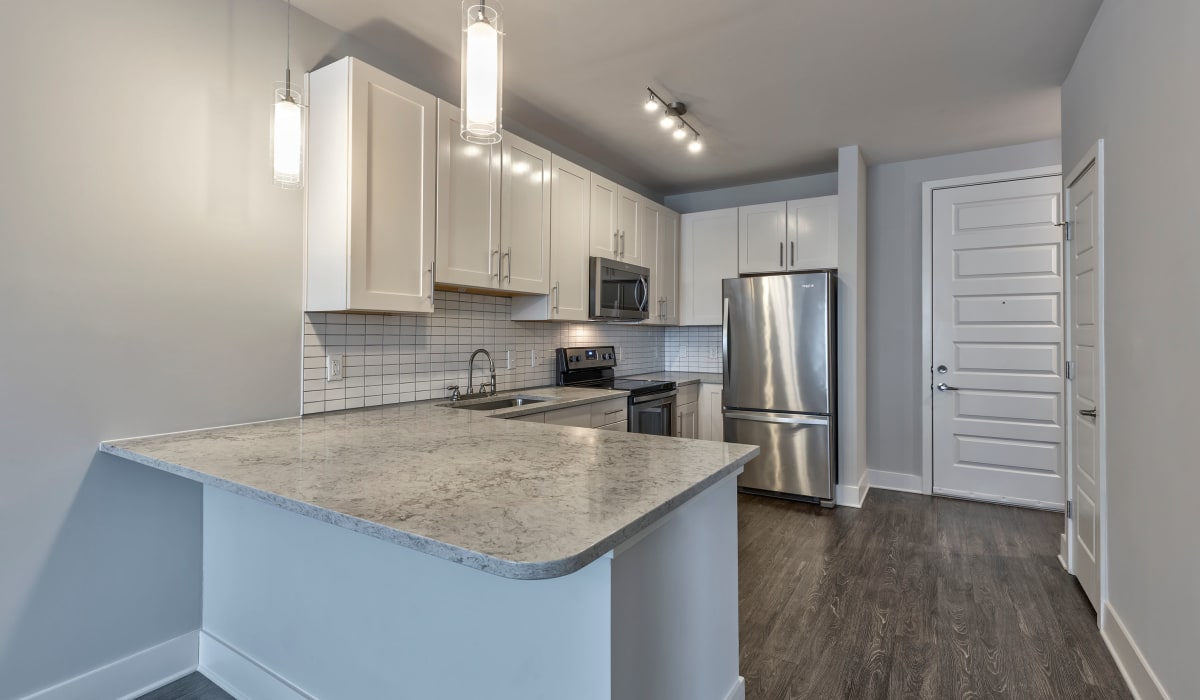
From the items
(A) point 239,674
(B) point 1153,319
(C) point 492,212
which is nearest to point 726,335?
(C) point 492,212

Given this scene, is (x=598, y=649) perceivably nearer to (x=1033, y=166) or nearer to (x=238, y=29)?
(x=238, y=29)

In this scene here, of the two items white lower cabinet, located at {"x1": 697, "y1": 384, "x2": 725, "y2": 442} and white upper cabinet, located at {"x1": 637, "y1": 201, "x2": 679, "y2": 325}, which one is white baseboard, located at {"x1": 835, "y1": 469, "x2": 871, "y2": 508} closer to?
white lower cabinet, located at {"x1": 697, "y1": 384, "x2": 725, "y2": 442}

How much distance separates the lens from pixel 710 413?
177 inches

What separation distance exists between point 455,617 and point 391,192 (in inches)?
66.9

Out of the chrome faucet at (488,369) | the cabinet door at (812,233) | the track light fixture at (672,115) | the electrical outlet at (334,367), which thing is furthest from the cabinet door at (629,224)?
the electrical outlet at (334,367)

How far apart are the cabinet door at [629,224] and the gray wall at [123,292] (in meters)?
2.25

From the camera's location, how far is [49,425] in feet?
5.40

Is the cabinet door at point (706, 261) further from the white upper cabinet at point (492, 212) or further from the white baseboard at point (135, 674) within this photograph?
the white baseboard at point (135, 674)

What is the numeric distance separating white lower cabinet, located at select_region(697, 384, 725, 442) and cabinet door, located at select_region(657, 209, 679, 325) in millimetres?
680

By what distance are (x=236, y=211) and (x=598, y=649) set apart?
199 cm

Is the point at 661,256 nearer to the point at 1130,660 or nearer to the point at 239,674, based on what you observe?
the point at 1130,660

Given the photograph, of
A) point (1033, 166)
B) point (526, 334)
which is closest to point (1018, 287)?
point (1033, 166)

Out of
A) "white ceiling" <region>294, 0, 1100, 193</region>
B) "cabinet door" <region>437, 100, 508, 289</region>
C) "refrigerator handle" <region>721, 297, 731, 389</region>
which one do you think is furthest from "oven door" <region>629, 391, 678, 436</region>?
"white ceiling" <region>294, 0, 1100, 193</region>

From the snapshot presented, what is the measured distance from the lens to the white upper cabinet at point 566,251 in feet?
10.9
